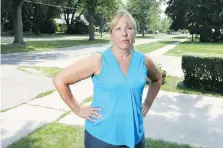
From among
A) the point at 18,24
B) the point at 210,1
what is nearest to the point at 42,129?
the point at 18,24

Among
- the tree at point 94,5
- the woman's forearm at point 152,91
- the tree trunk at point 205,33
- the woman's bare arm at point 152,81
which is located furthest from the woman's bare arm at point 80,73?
the tree trunk at point 205,33

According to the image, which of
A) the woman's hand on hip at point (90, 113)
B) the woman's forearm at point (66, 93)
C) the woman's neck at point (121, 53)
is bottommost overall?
the woman's hand on hip at point (90, 113)

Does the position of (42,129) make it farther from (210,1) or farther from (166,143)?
(210,1)

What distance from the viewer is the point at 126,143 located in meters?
2.36

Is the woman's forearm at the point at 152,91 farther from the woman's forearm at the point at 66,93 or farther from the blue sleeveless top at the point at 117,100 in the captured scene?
the woman's forearm at the point at 66,93

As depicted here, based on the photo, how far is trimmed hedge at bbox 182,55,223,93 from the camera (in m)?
8.92

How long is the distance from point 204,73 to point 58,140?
19.2 ft

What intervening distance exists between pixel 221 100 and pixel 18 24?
20083 millimetres

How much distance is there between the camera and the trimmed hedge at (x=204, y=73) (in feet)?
29.3

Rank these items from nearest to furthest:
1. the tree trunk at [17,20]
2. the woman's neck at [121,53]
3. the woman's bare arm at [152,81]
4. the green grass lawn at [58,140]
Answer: the woman's neck at [121,53] → the woman's bare arm at [152,81] → the green grass lawn at [58,140] → the tree trunk at [17,20]

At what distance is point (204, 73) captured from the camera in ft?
30.0

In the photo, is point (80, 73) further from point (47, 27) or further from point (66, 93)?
point (47, 27)

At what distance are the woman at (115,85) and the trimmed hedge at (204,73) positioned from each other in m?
7.05

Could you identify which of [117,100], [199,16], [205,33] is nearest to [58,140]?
→ [117,100]
